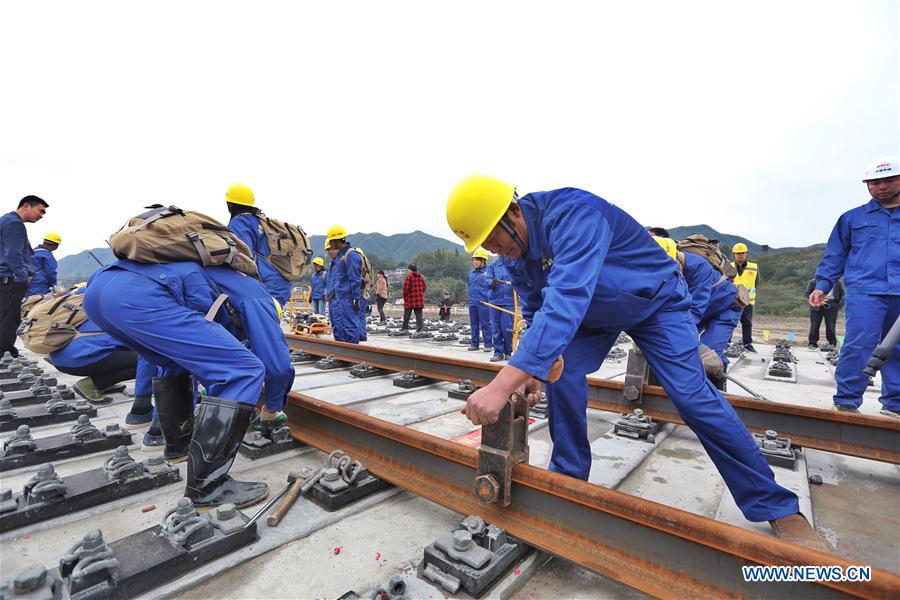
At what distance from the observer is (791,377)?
6.04 metres

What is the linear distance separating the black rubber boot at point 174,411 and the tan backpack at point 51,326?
1961mm

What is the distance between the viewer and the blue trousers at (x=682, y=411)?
1997 millimetres

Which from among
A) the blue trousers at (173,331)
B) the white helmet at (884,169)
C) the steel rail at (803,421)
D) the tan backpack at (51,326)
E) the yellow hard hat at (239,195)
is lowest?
the steel rail at (803,421)

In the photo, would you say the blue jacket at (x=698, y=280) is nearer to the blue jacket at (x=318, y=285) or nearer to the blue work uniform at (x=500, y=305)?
the blue work uniform at (x=500, y=305)

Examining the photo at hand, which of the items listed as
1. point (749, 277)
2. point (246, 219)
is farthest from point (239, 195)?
point (749, 277)

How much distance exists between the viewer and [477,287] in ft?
33.1

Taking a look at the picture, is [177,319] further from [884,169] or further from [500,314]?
[500,314]

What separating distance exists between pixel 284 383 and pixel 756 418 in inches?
135

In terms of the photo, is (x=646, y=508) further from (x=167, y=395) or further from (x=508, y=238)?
(x=167, y=395)

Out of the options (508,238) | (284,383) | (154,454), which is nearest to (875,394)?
(508,238)

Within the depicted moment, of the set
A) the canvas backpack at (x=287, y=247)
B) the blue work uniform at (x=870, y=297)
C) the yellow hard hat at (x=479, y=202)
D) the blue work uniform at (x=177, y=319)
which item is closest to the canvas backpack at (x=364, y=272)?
the canvas backpack at (x=287, y=247)

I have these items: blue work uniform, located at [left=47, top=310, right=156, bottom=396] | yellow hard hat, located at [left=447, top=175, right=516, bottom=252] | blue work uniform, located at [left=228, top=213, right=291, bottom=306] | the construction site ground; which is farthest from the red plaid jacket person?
yellow hard hat, located at [left=447, top=175, right=516, bottom=252]

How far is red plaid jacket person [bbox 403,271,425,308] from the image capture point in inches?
501

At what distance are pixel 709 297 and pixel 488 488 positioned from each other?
12.7 ft
